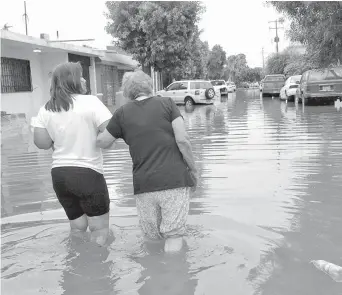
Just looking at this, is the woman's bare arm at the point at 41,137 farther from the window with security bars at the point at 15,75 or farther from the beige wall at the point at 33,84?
the window with security bars at the point at 15,75

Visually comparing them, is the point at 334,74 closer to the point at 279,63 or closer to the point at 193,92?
the point at 193,92

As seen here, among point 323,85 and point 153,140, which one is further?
point 323,85

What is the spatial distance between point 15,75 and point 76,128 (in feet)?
51.8

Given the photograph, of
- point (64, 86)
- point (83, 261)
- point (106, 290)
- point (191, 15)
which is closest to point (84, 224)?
point (83, 261)

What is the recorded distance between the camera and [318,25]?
56.4ft

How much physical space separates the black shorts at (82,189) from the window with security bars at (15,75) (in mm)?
14133

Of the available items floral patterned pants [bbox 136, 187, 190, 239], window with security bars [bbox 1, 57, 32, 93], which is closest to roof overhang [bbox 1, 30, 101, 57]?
window with security bars [bbox 1, 57, 32, 93]

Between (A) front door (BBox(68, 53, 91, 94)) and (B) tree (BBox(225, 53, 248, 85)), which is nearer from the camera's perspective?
(A) front door (BBox(68, 53, 91, 94))

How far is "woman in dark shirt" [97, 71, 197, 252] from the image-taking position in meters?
3.64

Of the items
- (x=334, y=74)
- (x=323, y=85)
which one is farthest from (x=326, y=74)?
(x=323, y=85)

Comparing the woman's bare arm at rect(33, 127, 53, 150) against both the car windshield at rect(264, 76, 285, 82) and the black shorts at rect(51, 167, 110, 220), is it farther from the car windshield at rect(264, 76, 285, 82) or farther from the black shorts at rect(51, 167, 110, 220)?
the car windshield at rect(264, 76, 285, 82)

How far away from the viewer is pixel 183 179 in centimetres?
368

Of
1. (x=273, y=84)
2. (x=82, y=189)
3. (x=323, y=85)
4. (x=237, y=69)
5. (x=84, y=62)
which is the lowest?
(x=82, y=189)

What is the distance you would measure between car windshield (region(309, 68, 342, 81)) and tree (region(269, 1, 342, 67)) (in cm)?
38
